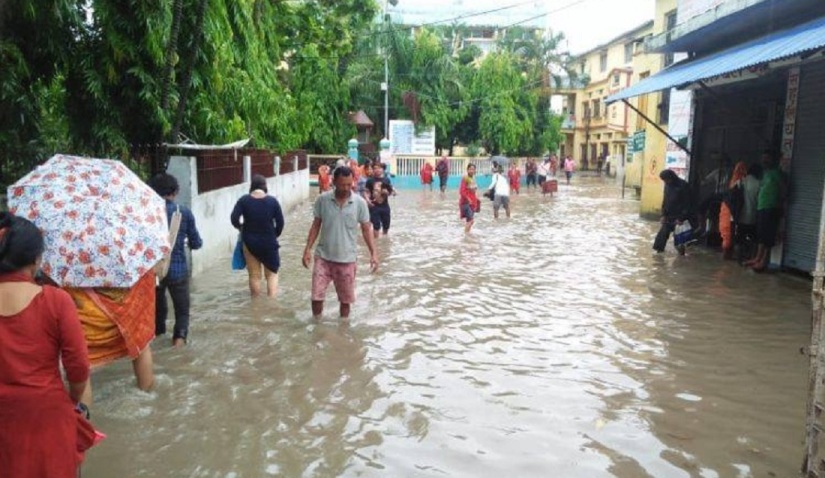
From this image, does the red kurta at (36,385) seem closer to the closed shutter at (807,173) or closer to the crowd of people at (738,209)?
the closed shutter at (807,173)

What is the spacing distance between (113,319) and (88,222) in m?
0.62

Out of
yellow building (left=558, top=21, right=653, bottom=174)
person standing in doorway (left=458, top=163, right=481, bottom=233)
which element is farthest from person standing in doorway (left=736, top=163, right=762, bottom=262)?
yellow building (left=558, top=21, right=653, bottom=174)

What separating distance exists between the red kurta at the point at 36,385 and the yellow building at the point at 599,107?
43.8 metres

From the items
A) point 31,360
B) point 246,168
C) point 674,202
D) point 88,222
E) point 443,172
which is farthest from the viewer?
point 443,172

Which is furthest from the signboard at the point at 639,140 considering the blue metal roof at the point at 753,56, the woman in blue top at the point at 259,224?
the woman in blue top at the point at 259,224

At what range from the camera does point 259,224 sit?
23.7 ft

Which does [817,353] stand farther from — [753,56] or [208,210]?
[208,210]

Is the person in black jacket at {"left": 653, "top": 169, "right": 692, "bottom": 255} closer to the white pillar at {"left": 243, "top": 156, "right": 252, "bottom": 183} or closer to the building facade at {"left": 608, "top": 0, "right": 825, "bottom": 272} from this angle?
the building facade at {"left": 608, "top": 0, "right": 825, "bottom": 272}

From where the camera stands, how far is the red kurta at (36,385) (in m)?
2.62

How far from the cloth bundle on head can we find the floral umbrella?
0.30ft

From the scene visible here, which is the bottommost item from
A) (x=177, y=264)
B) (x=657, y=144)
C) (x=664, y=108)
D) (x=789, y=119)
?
(x=177, y=264)

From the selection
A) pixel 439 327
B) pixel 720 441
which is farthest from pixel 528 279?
pixel 720 441

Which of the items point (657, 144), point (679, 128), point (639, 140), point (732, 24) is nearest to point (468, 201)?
point (679, 128)

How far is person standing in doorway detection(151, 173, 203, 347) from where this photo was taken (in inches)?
216
